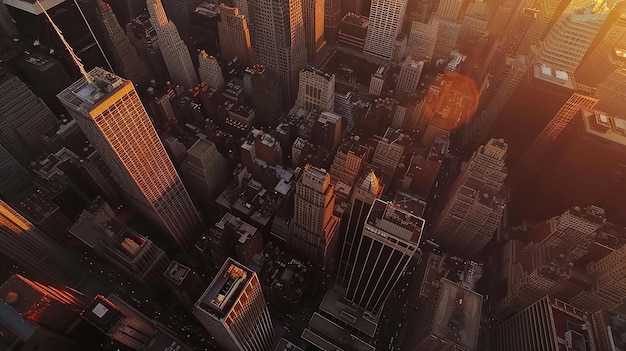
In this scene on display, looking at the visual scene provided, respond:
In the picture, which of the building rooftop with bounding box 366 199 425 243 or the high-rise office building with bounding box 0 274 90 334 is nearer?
the high-rise office building with bounding box 0 274 90 334

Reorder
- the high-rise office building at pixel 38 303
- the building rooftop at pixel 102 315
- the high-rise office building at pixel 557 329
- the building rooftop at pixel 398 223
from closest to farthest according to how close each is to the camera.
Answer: the high-rise office building at pixel 38 303, the building rooftop at pixel 398 223, the building rooftop at pixel 102 315, the high-rise office building at pixel 557 329

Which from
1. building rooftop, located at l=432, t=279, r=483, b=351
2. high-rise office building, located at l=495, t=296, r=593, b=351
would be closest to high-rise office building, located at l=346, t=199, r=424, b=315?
building rooftop, located at l=432, t=279, r=483, b=351

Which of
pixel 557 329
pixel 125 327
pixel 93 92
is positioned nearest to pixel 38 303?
pixel 125 327

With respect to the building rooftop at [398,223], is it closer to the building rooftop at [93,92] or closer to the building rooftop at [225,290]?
the building rooftop at [225,290]

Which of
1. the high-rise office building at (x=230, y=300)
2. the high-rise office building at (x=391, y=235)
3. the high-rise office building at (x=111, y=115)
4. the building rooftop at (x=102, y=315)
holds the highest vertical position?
the high-rise office building at (x=111, y=115)

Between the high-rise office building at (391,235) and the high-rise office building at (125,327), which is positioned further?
the high-rise office building at (125,327)

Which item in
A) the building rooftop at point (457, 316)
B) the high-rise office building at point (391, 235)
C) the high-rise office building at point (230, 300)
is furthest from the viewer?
the building rooftop at point (457, 316)

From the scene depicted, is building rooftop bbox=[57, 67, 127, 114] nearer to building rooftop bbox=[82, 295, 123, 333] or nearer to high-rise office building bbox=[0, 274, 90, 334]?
high-rise office building bbox=[0, 274, 90, 334]

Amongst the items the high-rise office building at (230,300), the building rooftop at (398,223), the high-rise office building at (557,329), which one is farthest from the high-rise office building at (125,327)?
the high-rise office building at (557,329)
